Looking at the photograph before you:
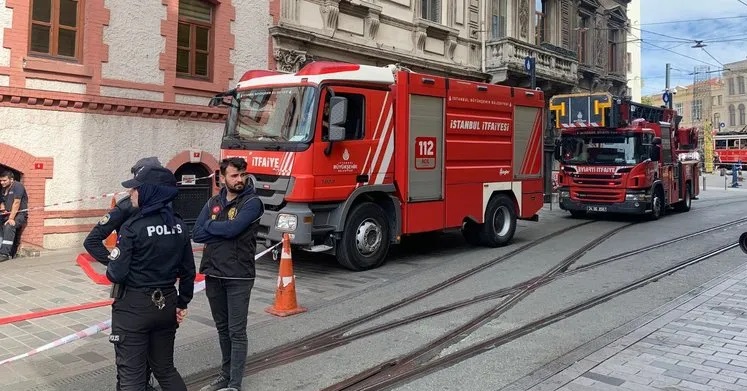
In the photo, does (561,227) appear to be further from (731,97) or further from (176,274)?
(731,97)

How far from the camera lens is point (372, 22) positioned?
1688 centimetres

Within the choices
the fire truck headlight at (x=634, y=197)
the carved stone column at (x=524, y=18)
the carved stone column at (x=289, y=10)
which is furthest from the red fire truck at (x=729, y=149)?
the carved stone column at (x=289, y=10)

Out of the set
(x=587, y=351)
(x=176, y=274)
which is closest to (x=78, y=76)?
(x=176, y=274)

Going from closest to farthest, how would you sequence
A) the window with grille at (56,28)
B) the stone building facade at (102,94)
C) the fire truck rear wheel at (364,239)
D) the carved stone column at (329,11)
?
the fire truck rear wheel at (364,239)
the stone building facade at (102,94)
the window with grille at (56,28)
the carved stone column at (329,11)

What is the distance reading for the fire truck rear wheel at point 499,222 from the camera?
11.7 metres

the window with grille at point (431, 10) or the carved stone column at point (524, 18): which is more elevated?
the carved stone column at point (524, 18)

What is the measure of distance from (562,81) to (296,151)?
17843mm

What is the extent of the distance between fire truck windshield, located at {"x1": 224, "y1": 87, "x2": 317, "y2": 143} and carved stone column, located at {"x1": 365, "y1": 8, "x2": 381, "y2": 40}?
26.8 feet

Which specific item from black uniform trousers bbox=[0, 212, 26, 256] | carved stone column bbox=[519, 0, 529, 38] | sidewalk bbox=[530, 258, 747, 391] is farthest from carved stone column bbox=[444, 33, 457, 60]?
sidewalk bbox=[530, 258, 747, 391]

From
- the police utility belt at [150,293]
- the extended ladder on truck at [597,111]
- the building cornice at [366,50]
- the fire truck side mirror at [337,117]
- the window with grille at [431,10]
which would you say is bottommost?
the police utility belt at [150,293]

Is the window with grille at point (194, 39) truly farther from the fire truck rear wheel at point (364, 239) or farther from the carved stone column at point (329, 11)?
the fire truck rear wheel at point (364, 239)

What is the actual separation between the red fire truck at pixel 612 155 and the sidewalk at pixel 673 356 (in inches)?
377

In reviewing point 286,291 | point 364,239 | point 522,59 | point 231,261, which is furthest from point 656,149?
point 231,261

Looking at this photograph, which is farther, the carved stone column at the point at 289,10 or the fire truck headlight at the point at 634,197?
the fire truck headlight at the point at 634,197
